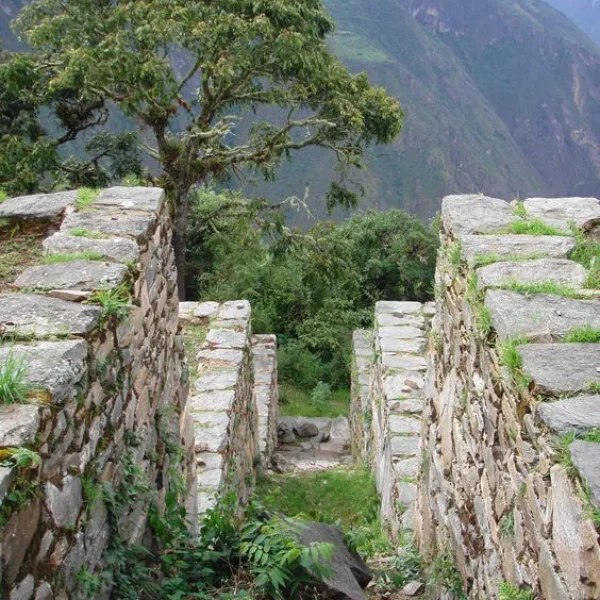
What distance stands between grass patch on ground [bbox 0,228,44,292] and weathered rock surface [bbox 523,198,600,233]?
8.16 feet

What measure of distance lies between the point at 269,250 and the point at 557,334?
1088 cm

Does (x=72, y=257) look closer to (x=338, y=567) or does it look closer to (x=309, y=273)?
(x=338, y=567)

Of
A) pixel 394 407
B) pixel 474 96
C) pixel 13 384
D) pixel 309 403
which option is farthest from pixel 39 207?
pixel 474 96

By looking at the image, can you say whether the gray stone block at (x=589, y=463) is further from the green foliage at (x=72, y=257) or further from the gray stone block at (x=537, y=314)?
the green foliage at (x=72, y=257)

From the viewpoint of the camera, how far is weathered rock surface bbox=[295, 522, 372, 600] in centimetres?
298

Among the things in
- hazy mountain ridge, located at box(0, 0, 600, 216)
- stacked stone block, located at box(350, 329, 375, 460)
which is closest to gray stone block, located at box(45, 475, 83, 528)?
stacked stone block, located at box(350, 329, 375, 460)

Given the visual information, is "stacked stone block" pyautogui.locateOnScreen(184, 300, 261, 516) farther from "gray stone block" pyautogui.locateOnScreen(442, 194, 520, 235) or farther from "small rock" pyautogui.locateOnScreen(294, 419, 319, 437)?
"small rock" pyautogui.locateOnScreen(294, 419, 319, 437)

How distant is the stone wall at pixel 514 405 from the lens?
6.16 feet

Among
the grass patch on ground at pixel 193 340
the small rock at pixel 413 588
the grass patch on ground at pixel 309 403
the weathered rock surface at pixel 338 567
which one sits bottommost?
the grass patch on ground at pixel 309 403

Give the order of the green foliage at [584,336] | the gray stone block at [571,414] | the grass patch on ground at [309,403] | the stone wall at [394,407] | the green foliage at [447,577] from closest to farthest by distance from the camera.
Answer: the gray stone block at [571,414] < the green foliage at [584,336] < the green foliage at [447,577] < the stone wall at [394,407] < the grass patch on ground at [309,403]

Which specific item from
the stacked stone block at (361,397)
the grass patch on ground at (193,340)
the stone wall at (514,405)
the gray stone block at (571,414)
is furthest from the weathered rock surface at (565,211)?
the stacked stone block at (361,397)

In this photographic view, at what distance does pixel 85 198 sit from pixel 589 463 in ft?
9.39

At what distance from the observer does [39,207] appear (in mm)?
3676

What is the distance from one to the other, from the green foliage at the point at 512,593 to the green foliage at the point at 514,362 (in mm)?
612
